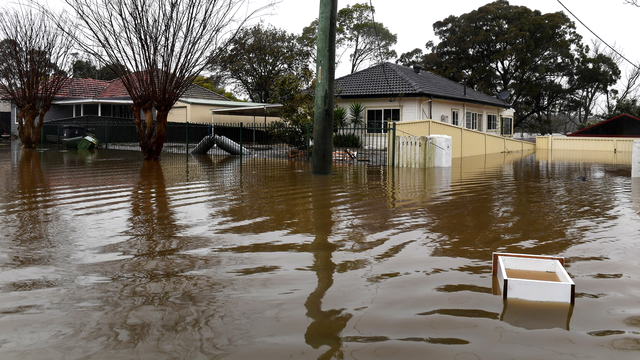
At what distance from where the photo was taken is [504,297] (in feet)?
13.6

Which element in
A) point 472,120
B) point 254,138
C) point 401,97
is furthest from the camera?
point 472,120

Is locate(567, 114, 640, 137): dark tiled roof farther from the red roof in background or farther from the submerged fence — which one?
the red roof in background

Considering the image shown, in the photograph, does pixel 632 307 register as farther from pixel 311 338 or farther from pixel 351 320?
pixel 311 338

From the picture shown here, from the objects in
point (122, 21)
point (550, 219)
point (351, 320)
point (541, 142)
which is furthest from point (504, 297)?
point (541, 142)

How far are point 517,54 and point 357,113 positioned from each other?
22.4 meters

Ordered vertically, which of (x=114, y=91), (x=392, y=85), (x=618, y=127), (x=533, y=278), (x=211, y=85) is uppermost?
(x=211, y=85)

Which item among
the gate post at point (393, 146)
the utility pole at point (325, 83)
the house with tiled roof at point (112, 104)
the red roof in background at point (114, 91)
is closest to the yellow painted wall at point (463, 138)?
the gate post at point (393, 146)

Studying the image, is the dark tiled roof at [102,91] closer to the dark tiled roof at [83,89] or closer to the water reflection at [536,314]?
the dark tiled roof at [83,89]

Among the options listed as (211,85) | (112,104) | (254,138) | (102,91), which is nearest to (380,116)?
(254,138)

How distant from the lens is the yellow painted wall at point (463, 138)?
1991 cm

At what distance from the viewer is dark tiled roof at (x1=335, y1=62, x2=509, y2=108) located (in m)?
29.5

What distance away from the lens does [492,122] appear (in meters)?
38.8

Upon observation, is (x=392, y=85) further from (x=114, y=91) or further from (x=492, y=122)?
(x=114, y=91)

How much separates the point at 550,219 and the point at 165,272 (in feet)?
17.2
